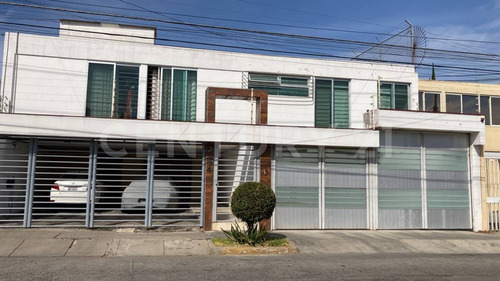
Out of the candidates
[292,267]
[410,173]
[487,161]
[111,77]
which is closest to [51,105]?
[111,77]

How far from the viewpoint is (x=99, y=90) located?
46.7ft

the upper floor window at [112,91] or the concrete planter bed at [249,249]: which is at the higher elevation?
the upper floor window at [112,91]

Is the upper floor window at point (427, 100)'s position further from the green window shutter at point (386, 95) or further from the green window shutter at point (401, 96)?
the green window shutter at point (386, 95)

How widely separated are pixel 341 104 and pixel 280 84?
2.49 m

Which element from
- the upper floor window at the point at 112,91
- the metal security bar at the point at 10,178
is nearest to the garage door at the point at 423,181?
the upper floor window at the point at 112,91

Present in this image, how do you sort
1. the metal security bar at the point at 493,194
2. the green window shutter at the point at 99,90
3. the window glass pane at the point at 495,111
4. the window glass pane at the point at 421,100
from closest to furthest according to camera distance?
the green window shutter at the point at 99,90 < the metal security bar at the point at 493,194 < the window glass pane at the point at 495,111 < the window glass pane at the point at 421,100

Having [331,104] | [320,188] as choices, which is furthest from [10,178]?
[331,104]

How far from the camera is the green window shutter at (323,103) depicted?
1583cm

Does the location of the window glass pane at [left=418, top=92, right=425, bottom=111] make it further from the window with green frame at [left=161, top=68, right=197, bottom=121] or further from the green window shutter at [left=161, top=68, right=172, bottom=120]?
the green window shutter at [left=161, top=68, right=172, bottom=120]

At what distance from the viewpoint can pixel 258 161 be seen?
13.1 m

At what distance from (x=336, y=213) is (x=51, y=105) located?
9944 mm

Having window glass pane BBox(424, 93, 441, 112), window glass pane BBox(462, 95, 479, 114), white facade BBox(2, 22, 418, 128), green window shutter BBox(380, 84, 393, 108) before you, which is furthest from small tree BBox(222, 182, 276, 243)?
window glass pane BBox(462, 95, 479, 114)

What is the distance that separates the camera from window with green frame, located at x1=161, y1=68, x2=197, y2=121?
14734mm

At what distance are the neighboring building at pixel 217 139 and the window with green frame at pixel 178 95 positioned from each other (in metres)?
0.05
